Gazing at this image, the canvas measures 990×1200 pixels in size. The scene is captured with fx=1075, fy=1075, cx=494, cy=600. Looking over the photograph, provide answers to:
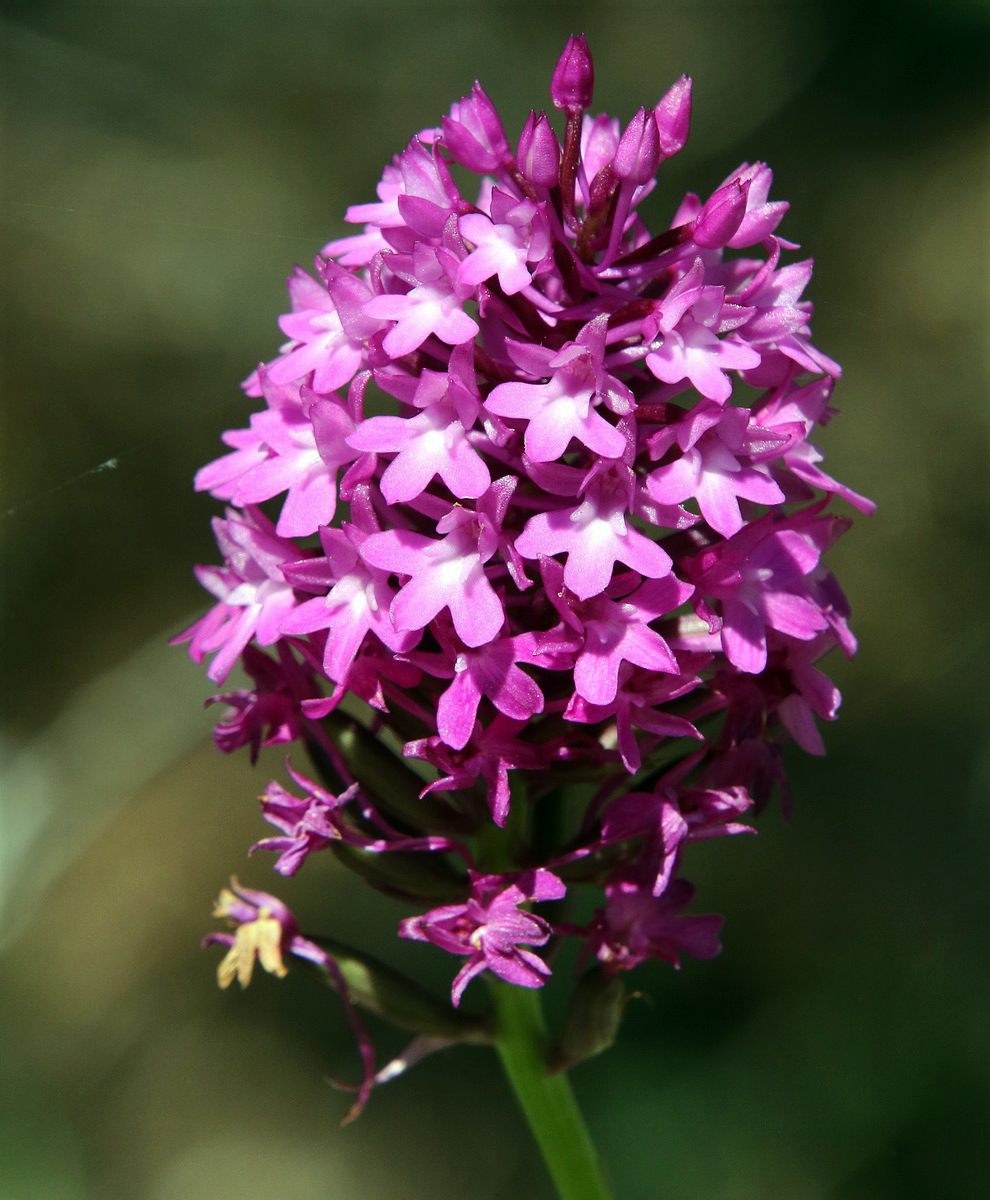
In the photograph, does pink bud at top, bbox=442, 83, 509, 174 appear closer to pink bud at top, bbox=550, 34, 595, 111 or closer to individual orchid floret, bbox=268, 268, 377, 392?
pink bud at top, bbox=550, 34, 595, 111

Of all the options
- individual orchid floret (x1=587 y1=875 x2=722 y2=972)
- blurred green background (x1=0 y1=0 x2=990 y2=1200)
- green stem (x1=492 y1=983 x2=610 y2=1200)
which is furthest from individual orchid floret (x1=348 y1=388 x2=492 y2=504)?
blurred green background (x1=0 y1=0 x2=990 y2=1200)

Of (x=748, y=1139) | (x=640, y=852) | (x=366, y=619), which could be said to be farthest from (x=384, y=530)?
(x=748, y=1139)

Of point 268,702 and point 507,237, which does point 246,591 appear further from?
point 507,237

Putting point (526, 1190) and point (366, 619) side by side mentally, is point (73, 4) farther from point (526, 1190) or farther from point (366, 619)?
point (526, 1190)

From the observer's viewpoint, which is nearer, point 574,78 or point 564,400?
point 564,400

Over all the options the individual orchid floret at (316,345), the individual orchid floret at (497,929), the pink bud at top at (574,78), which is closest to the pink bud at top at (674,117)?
the pink bud at top at (574,78)

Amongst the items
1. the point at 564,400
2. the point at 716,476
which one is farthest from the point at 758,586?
the point at 564,400

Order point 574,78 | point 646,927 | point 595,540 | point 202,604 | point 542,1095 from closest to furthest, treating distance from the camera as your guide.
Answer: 1. point 595,540
2. point 574,78
3. point 646,927
4. point 542,1095
5. point 202,604
